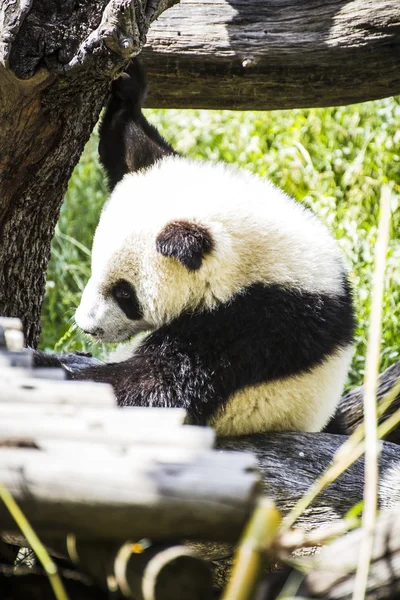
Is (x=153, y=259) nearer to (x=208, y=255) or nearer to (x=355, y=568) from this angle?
(x=208, y=255)

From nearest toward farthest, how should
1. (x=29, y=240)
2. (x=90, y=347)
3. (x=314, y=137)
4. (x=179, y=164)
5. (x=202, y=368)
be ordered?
(x=202, y=368) → (x=29, y=240) → (x=179, y=164) → (x=90, y=347) → (x=314, y=137)

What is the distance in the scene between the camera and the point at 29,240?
286 centimetres

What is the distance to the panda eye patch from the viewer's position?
2.93 m

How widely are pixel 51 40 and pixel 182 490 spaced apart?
158 cm

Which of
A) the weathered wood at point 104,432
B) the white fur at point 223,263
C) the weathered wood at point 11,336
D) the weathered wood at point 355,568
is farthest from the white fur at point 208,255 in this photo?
the weathered wood at point 355,568

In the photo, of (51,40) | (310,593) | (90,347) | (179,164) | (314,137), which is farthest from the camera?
(314,137)

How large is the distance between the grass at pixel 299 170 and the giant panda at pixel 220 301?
204 centimetres

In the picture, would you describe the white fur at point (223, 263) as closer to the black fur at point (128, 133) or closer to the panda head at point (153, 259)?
the panda head at point (153, 259)

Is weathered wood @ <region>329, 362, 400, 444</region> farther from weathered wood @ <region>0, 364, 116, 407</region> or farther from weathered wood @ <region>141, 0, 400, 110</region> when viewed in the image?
weathered wood @ <region>0, 364, 116, 407</region>

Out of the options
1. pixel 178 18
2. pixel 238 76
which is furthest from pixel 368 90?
pixel 178 18

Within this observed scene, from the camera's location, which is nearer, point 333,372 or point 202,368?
point 202,368

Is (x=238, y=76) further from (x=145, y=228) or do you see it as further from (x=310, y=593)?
(x=310, y=593)

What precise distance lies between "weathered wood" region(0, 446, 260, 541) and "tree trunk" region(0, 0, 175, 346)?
139 cm

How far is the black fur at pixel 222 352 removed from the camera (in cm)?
267
